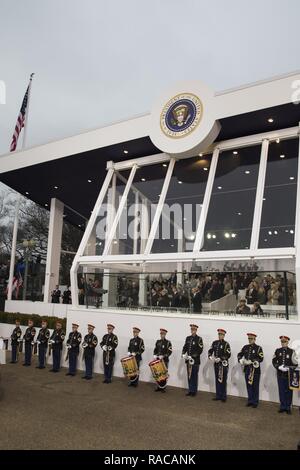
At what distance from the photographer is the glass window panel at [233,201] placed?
1153cm

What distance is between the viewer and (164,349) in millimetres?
10359

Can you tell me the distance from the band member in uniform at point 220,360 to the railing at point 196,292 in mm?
1019

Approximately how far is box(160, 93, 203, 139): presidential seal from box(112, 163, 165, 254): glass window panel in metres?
1.71

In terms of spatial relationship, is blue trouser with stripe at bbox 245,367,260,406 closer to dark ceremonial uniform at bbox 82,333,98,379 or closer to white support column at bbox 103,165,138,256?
dark ceremonial uniform at bbox 82,333,98,379

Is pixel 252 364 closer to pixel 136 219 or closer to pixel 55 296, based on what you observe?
pixel 136 219

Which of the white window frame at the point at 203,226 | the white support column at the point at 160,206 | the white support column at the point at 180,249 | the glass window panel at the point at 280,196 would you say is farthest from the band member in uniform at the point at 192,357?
the white support column at the point at 160,206

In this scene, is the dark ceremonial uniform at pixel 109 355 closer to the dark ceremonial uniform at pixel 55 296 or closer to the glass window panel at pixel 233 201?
the glass window panel at pixel 233 201

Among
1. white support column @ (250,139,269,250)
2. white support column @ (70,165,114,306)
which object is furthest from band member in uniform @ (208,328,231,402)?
white support column @ (70,165,114,306)

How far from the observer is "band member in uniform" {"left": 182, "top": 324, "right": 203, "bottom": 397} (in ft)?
32.0

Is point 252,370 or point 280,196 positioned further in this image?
point 280,196

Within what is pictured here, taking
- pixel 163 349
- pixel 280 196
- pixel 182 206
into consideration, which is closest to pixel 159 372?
pixel 163 349

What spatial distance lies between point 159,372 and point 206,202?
17.8 feet

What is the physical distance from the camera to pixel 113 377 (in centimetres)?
1166
